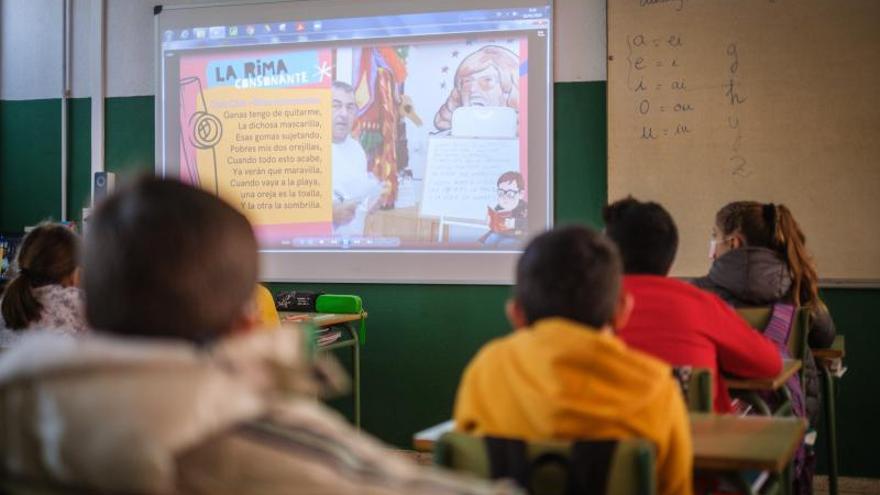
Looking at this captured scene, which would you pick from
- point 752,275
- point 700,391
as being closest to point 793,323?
point 752,275

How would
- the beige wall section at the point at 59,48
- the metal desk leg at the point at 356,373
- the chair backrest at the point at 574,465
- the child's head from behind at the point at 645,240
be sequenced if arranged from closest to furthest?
1. the chair backrest at the point at 574,465
2. the child's head from behind at the point at 645,240
3. the metal desk leg at the point at 356,373
4. the beige wall section at the point at 59,48

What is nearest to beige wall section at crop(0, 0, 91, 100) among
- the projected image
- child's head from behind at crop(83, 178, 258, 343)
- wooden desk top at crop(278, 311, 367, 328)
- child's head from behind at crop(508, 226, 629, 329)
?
the projected image

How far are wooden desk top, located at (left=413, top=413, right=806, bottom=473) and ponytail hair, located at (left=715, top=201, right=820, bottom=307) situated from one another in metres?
1.56

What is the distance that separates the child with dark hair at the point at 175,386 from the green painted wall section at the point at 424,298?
13.0ft

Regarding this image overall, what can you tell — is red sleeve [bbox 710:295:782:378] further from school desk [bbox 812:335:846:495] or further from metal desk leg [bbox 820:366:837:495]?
metal desk leg [bbox 820:366:837:495]

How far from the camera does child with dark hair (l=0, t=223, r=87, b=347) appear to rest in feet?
10.3

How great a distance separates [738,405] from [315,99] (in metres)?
2.84

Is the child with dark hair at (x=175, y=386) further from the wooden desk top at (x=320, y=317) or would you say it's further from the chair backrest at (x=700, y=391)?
the wooden desk top at (x=320, y=317)

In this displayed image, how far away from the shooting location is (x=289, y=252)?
519 cm

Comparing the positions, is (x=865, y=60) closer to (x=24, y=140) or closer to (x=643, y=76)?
(x=643, y=76)

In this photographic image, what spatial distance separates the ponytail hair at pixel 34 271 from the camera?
10.3 feet

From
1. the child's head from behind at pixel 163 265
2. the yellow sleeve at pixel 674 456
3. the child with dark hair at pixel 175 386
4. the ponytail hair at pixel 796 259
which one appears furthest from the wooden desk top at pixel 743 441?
the ponytail hair at pixel 796 259

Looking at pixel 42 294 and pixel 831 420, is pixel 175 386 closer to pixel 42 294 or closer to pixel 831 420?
pixel 42 294

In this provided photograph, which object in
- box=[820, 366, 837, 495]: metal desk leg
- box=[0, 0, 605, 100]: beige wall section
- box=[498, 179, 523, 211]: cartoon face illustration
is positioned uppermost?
box=[0, 0, 605, 100]: beige wall section
